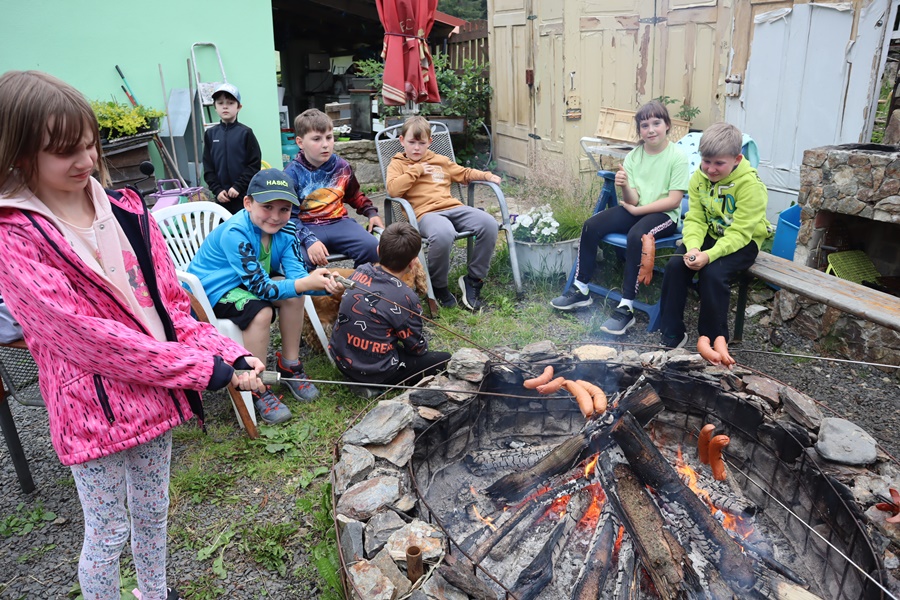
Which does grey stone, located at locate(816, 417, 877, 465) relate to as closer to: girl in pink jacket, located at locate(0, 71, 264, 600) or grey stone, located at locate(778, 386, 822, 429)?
grey stone, located at locate(778, 386, 822, 429)

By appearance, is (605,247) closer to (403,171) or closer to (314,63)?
(403,171)

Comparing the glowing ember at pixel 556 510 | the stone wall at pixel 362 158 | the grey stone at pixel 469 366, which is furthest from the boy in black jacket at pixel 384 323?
the stone wall at pixel 362 158

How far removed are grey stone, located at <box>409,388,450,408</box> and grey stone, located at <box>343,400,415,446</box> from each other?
85 mm

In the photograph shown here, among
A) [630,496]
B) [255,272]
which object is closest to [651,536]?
[630,496]

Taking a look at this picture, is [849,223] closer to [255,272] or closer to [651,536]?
[651,536]

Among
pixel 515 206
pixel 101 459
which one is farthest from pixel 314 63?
pixel 101 459

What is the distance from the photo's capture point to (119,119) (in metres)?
5.68

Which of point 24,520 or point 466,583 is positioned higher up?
point 466,583

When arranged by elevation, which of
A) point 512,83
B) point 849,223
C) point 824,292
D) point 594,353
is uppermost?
point 512,83

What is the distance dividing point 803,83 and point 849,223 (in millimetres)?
1385

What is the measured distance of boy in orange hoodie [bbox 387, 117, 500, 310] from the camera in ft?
14.8

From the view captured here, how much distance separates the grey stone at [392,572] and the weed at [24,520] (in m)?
1.61

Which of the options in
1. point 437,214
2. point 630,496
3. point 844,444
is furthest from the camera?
point 437,214

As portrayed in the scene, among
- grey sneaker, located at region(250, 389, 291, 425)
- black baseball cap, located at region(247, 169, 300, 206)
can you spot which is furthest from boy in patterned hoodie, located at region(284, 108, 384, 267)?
grey sneaker, located at region(250, 389, 291, 425)
